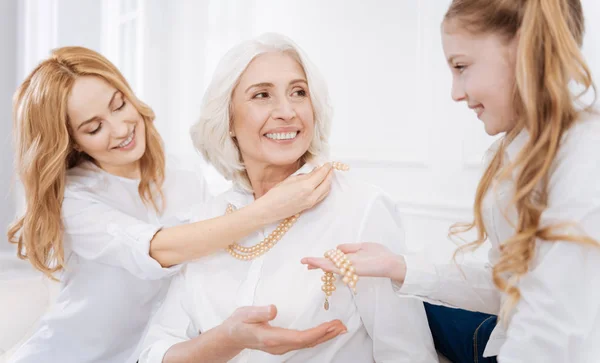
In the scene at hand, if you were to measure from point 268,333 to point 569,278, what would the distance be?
630mm

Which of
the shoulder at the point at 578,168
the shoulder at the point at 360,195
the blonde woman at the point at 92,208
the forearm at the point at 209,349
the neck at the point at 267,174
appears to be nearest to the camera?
the shoulder at the point at 578,168

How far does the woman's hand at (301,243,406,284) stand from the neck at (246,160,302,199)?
0.38 meters

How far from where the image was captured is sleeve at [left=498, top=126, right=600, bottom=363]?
0.90m

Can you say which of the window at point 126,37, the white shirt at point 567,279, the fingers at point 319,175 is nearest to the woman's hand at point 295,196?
the fingers at point 319,175

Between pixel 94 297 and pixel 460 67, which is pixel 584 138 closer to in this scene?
pixel 460 67

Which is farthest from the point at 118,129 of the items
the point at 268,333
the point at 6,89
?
the point at 6,89

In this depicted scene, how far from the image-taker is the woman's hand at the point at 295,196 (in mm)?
1403

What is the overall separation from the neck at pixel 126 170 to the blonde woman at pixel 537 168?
1.32 m

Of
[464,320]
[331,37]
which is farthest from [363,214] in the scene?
[331,37]

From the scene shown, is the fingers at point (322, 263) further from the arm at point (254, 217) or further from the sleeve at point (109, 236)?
the sleeve at point (109, 236)

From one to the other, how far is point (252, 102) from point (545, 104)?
76 centimetres

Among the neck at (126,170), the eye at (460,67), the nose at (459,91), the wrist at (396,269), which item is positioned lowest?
the neck at (126,170)

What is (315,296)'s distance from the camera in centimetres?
140

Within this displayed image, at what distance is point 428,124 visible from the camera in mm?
2207
